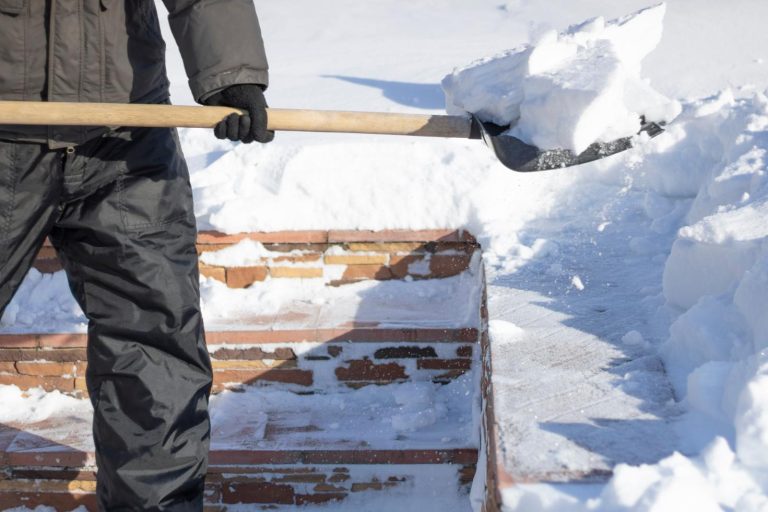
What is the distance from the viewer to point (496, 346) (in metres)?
2.20

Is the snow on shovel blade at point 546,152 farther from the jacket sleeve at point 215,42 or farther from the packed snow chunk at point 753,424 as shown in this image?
the packed snow chunk at point 753,424

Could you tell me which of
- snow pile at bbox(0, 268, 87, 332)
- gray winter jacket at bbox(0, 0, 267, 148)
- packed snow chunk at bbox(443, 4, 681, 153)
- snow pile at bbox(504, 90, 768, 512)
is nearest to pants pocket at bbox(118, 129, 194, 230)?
gray winter jacket at bbox(0, 0, 267, 148)

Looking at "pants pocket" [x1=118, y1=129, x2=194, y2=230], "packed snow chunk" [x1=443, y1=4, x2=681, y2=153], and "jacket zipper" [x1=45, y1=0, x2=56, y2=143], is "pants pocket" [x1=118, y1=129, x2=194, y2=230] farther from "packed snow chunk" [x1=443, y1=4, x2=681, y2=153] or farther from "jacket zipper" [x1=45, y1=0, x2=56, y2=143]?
"packed snow chunk" [x1=443, y1=4, x2=681, y2=153]

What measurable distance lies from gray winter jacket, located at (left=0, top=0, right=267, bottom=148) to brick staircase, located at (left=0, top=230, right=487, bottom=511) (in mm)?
1063

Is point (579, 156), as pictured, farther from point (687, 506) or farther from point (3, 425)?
point (3, 425)

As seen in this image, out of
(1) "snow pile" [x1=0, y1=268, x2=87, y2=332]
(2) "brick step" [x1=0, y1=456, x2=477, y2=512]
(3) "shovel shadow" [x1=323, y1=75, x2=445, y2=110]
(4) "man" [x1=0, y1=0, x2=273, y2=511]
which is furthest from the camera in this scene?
(3) "shovel shadow" [x1=323, y1=75, x2=445, y2=110]

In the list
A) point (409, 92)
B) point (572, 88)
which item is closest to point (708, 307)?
point (572, 88)

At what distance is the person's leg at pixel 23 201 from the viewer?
6.97 feet

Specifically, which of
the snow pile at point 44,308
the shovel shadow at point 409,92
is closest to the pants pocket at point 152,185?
the snow pile at point 44,308

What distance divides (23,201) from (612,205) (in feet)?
6.55

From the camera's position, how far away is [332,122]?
89.4 inches

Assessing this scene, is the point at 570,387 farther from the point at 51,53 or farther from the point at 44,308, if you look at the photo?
the point at 44,308

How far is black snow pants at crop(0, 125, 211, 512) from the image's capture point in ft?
7.14

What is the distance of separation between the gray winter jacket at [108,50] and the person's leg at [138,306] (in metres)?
0.13
